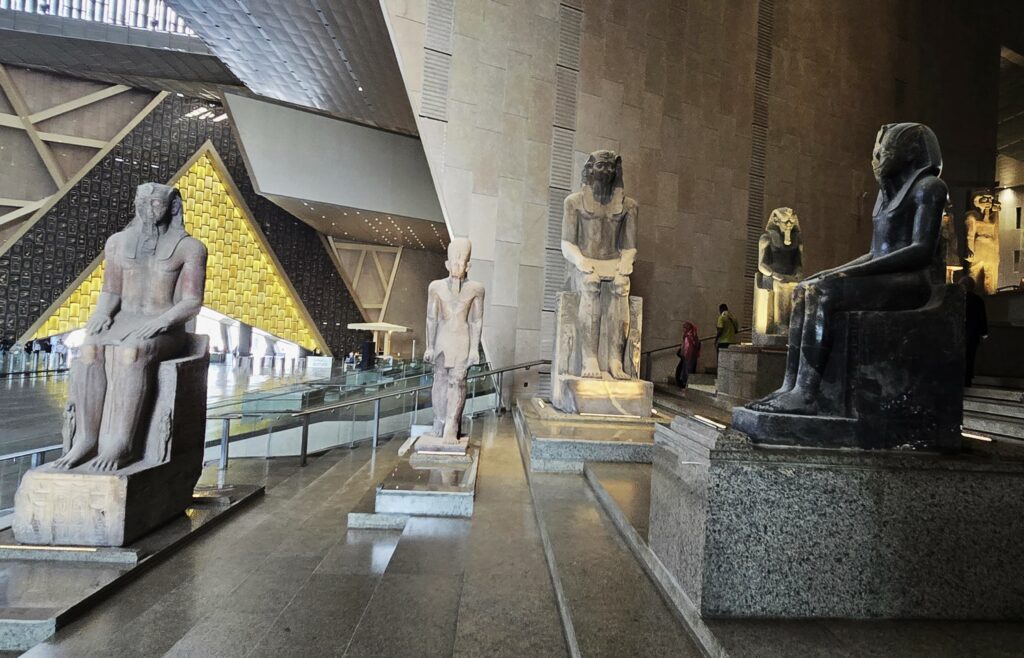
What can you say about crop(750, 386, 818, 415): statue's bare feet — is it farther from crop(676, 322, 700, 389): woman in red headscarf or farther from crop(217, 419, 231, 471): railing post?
crop(676, 322, 700, 389): woman in red headscarf

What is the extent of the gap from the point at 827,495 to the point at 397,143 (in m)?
17.4

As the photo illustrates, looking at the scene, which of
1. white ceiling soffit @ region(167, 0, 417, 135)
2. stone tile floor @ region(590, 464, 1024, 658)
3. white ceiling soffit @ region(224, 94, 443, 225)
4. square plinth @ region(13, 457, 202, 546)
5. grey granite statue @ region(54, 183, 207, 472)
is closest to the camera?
stone tile floor @ region(590, 464, 1024, 658)

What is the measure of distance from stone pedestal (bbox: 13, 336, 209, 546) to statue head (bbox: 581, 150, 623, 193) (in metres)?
4.37

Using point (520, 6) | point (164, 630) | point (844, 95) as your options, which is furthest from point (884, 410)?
point (844, 95)

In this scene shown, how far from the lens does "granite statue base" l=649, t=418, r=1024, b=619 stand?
1.74m

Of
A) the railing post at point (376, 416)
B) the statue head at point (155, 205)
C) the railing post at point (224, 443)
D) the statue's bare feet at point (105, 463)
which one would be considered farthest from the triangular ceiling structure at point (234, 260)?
the statue's bare feet at point (105, 463)

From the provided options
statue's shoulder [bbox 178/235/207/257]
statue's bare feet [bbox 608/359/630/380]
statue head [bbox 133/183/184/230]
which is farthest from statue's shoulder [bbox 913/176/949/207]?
statue head [bbox 133/183/184/230]

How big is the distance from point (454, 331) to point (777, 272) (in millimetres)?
4800

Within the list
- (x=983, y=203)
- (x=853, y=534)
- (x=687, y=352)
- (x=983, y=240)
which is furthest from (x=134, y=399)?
(x=983, y=240)

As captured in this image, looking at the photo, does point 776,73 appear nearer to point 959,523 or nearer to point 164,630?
point 959,523

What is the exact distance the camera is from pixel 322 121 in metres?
16.1

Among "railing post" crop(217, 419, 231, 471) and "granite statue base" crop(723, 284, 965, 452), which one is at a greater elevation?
"granite statue base" crop(723, 284, 965, 452)

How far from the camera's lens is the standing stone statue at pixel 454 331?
4875 millimetres

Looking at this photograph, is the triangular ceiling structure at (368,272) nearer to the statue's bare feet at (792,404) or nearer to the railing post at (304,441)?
the railing post at (304,441)
